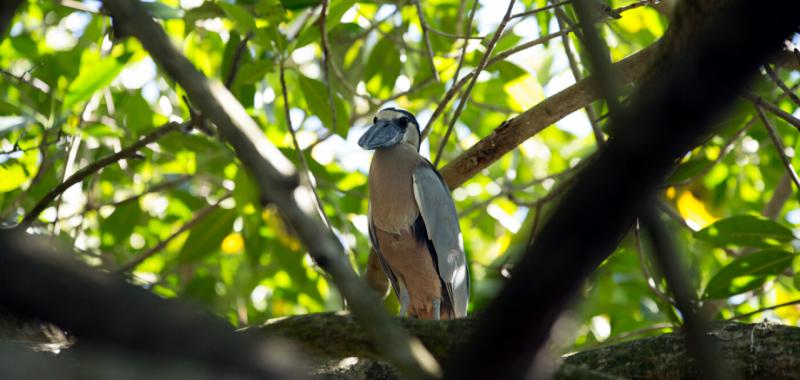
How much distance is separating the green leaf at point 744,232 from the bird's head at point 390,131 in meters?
1.50

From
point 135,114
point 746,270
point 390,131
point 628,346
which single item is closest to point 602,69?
point 628,346

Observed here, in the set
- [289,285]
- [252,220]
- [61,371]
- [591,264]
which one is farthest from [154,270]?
[591,264]

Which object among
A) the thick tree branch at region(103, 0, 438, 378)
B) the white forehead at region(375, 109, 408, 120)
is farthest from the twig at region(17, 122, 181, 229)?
the white forehead at region(375, 109, 408, 120)

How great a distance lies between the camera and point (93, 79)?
Answer: 292 cm

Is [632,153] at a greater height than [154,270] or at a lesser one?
lesser

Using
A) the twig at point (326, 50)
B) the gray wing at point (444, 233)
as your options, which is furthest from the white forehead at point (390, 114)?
the twig at point (326, 50)

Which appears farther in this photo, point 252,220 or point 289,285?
point 289,285

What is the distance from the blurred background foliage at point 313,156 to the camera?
296cm

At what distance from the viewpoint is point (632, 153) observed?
739mm

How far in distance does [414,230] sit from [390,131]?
47 cm

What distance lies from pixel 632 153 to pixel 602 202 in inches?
1.9

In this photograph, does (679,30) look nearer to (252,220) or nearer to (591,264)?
(591,264)

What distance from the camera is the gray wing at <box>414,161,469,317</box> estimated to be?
3643 millimetres

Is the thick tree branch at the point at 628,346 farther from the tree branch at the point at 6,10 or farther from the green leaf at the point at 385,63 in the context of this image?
the green leaf at the point at 385,63
